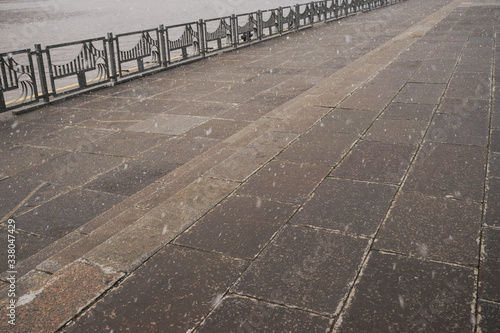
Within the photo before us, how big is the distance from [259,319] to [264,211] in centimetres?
152

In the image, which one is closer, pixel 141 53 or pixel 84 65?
pixel 84 65

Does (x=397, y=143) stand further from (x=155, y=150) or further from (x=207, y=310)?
(x=207, y=310)

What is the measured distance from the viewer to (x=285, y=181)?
16.2 ft

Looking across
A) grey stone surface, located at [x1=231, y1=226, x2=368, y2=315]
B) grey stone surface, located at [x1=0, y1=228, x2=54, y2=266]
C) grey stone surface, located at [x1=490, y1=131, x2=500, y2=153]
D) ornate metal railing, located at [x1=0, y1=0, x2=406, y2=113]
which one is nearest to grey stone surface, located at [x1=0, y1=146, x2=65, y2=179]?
grey stone surface, located at [x1=0, y1=228, x2=54, y2=266]

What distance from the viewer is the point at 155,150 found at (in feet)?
22.6

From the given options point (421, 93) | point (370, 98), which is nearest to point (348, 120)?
point (370, 98)

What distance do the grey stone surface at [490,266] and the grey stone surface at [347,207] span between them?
813 mm

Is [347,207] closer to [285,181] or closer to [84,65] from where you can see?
[285,181]

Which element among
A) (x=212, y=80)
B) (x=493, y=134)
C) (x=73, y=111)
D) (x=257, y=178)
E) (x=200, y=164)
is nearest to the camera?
(x=257, y=178)

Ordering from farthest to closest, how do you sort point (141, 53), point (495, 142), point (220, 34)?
1. point (220, 34)
2. point (141, 53)
3. point (495, 142)

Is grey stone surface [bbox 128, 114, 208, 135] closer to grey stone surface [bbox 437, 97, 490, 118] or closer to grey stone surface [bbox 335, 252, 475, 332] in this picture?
grey stone surface [bbox 437, 97, 490, 118]

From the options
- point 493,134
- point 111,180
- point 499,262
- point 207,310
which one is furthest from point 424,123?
point 207,310

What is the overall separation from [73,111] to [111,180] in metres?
4.12

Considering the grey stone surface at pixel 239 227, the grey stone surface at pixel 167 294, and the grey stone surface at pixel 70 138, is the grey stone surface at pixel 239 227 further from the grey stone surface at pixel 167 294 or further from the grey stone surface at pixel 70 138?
the grey stone surface at pixel 70 138
